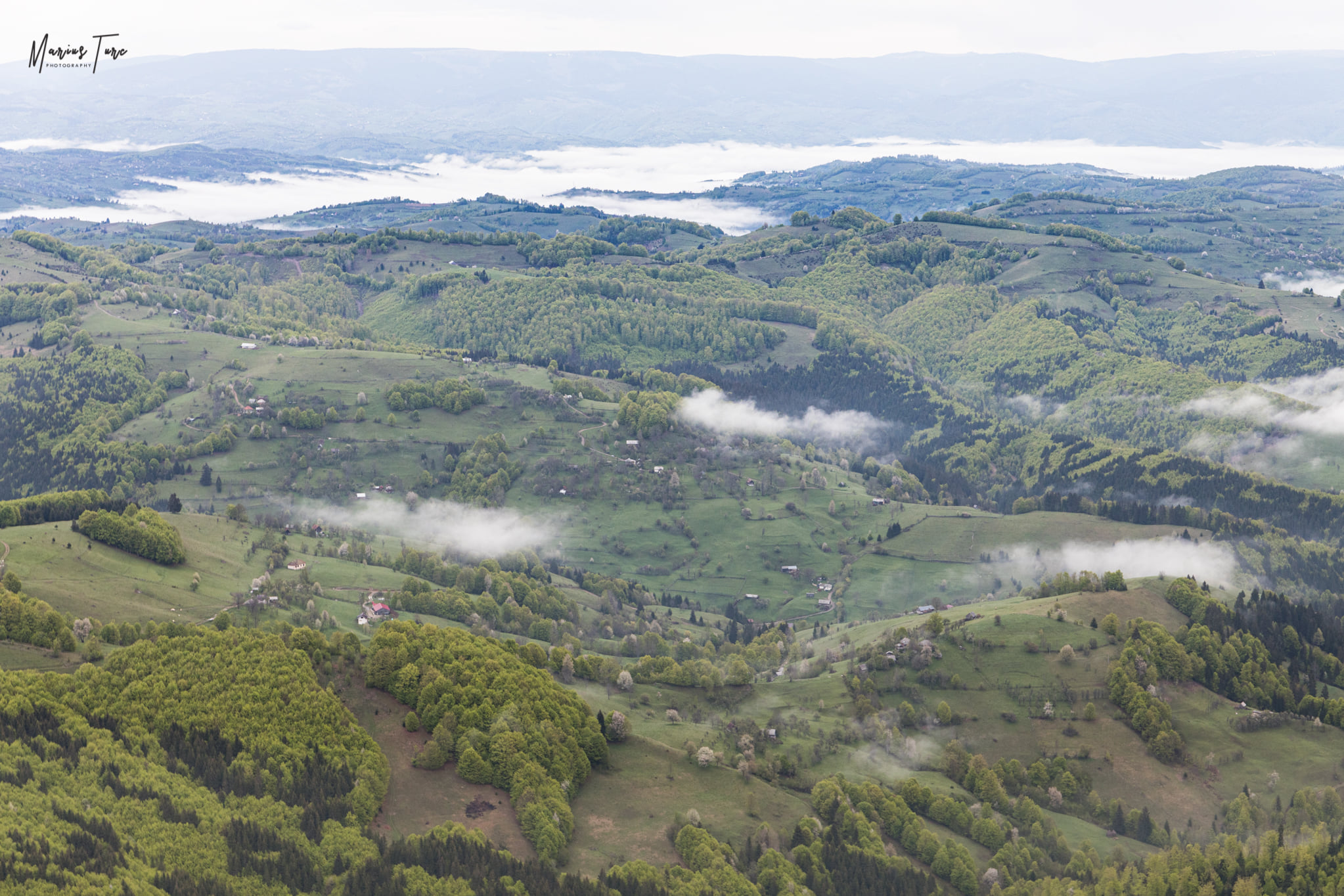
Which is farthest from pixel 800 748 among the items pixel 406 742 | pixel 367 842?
pixel 367 842

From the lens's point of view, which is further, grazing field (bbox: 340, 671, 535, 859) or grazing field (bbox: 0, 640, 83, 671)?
grazing field (bbox: 0, 640, 83, 671)

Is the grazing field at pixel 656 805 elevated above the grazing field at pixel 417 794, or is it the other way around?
the grazing field at pixel 417 794

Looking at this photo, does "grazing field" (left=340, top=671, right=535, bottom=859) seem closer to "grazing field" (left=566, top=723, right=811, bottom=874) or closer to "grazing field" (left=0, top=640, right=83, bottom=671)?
"grazing field" (left=566, top=723, right=811, bottom=874)

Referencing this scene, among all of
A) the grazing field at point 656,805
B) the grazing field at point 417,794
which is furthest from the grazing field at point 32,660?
the grazing field at point 656,805

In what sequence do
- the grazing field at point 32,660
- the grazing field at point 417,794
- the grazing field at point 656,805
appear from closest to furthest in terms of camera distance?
1. the grazing field at point 417,794
2. the grazing field at point 656,805
3. the grazing field at point 32,660

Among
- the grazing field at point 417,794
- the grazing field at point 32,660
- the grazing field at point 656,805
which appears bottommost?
the grazing field at point 656,805

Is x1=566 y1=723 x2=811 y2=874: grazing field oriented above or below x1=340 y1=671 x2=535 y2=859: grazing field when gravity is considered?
below

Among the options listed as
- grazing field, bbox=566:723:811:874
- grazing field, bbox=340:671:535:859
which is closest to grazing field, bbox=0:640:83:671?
grazing field, bbox=340:671:535:859

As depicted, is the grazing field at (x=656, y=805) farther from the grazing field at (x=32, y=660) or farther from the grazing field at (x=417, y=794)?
the grazing field at (x=32, y=660)

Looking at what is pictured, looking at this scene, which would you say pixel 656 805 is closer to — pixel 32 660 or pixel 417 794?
pixel 417 794

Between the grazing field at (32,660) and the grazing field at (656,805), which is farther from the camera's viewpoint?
the grazing field at (32,660)

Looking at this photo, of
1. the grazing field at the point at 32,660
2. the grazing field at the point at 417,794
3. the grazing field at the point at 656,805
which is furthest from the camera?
the grazing field at the point at 32,660

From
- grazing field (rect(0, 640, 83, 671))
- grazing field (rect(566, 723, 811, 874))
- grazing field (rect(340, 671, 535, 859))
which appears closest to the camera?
grazing field (rect(340, 671, 535, 859))
